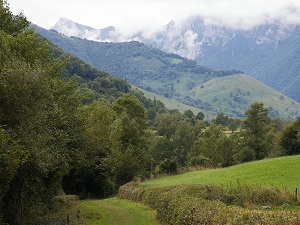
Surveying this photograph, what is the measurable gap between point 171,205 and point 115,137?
30399 mm

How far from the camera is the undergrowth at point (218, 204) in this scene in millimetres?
16125

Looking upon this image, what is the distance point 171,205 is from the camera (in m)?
27.9

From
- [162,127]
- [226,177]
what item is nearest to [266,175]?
[226,177]

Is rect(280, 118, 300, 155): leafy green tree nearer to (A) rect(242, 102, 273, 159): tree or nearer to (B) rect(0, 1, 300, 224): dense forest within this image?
(B) rect(0, 1, 300, 224): dense forest

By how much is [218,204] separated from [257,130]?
205 ft

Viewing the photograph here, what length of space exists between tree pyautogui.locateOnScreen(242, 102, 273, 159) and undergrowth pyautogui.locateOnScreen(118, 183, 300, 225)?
48.2 m

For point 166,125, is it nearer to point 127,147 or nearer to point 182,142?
point 182,142

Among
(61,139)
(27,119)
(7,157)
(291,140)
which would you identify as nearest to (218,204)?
(7,157)

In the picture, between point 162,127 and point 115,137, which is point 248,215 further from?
point 162,127

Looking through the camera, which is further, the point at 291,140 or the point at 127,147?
the point at 291,140

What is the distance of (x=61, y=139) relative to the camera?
3105 cm

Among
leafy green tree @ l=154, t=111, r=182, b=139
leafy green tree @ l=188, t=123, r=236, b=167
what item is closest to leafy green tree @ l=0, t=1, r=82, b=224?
leafy green tree @ l=188, t=123, r=236, b=167

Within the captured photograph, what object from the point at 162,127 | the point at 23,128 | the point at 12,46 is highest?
the point at 12,46

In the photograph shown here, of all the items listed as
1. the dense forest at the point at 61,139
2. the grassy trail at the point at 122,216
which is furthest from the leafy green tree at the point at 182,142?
the grassy trail at the point at 122,216
